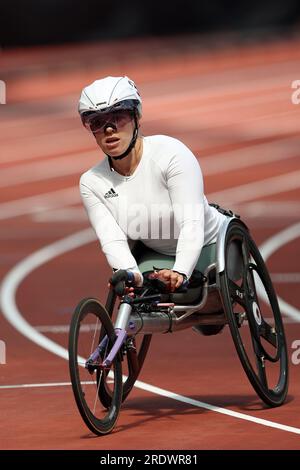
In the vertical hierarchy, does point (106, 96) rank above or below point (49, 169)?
above

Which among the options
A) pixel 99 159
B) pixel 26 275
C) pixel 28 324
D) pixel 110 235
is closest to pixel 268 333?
pixel 110 235

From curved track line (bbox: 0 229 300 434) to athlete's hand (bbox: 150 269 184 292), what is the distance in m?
0.91

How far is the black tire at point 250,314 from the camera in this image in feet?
29.7

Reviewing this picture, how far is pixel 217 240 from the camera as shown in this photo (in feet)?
30.5

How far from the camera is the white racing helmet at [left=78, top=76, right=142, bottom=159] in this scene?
350 inches

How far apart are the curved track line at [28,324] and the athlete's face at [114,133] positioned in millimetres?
1778

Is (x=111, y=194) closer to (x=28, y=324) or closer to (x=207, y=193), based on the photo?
(x=28, y=324)

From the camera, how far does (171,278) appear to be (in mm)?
8805

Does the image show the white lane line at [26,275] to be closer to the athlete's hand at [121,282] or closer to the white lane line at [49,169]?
the athlete's hand at [121,282]

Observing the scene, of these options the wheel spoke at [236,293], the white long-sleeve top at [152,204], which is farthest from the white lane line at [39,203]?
the white long-sleeve top at [152,204]

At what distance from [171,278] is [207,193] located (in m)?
16.6

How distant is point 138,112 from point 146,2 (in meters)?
38.7

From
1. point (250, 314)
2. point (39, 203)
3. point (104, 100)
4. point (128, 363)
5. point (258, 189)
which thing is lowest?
point (128, 363)

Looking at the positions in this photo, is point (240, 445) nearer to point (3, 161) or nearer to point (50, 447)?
point (50, 447)
